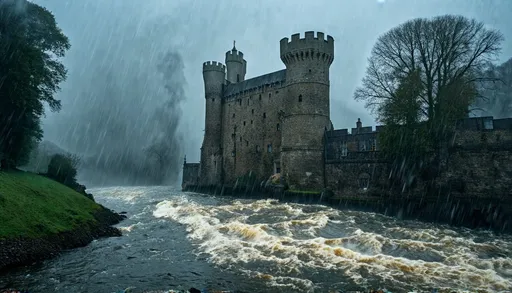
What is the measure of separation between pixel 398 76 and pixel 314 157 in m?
10.5

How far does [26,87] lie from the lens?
19453mm

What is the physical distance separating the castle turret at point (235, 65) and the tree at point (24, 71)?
Result: 27940mm

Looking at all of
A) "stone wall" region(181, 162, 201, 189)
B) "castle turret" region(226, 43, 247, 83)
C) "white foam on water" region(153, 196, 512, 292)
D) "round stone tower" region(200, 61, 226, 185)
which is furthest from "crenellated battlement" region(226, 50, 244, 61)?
"white foam on water" region(153, 196, 512, 292)

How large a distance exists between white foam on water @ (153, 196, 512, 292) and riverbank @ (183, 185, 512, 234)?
3.44 metres

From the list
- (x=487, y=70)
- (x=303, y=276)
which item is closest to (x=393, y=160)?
(x=487, y=70)

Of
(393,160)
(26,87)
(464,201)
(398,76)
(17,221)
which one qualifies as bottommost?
(17,221)

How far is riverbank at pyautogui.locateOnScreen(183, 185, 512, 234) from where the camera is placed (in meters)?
17.1

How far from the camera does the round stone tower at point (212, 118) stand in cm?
4488

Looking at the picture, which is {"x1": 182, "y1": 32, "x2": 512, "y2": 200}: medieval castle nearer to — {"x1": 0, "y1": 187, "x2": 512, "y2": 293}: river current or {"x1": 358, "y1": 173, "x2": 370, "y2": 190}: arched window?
{"x1": 358, "y1": 173, "x2": 370, "y2": 190}: arched window

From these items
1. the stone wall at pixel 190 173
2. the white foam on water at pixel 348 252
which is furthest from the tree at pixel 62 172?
the stone wall at pixel 190 173

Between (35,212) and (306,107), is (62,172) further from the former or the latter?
(306,107)

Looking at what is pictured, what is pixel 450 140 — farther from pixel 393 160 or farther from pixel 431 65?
pixel 431 65

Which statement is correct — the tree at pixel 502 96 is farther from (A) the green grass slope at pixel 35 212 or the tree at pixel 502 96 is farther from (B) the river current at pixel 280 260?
(A) the green grass slope at pixel 35 212

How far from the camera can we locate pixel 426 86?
22.7 m
